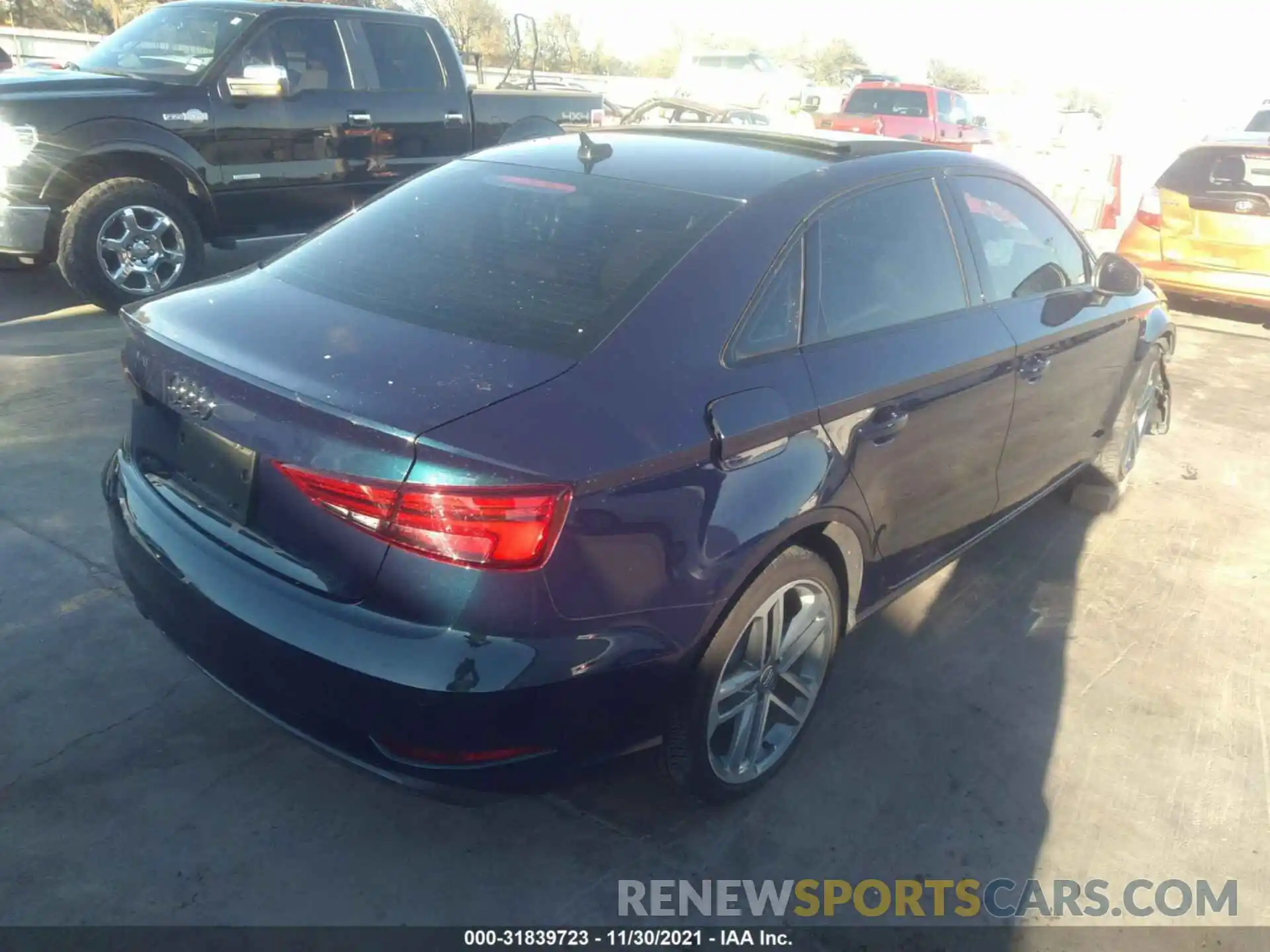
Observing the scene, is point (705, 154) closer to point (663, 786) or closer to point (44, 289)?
point (663, 786)

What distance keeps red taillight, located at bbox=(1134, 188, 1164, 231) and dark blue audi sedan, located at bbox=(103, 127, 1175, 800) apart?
5.91 meters

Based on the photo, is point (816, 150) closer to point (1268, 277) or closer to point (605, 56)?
point (1268, 277)

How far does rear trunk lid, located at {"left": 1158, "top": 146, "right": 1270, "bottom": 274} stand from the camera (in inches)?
307

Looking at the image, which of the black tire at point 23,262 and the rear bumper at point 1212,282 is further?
the rear bumper at point 1212,282

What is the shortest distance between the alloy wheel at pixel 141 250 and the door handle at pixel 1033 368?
5239 millimetres

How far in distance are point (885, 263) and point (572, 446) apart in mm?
1422

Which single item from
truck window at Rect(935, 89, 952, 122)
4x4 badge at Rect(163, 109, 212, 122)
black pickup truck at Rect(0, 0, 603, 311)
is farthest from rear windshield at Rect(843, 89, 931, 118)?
4x4 badge at Rect(163, 109, 212, 122)

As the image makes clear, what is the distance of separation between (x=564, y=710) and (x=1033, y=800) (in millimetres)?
1560

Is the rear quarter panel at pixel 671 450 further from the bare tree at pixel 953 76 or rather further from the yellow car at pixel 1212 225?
the bare tree at pixel 953 76

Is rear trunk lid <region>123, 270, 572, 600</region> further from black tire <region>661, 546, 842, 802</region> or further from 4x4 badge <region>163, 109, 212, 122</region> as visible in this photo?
4x4 badge <region>163, 109, 212, 122</region>

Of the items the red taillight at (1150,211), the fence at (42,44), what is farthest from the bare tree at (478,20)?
the red taillight at (1150,211)

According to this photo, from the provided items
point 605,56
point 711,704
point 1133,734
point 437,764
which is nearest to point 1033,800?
point 1133,734

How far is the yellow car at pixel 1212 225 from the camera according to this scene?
782 centimetres

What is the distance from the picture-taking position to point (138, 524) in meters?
2.53
